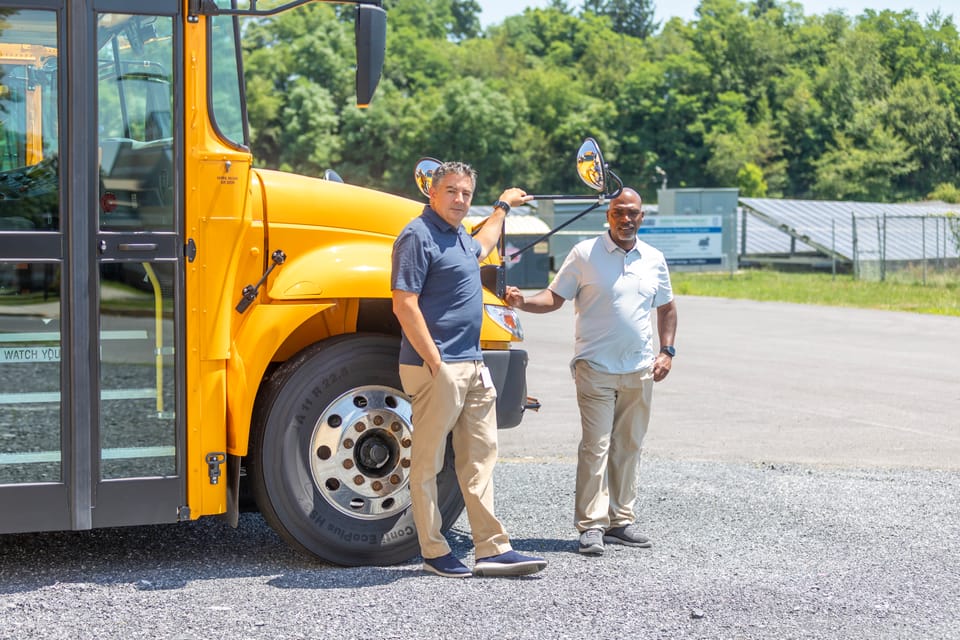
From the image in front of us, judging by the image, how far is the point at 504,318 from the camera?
5957 millimetres

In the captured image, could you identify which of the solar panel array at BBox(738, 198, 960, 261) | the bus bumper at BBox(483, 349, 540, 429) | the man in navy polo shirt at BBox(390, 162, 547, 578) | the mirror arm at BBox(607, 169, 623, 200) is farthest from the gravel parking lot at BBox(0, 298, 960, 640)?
the solar panel array at BBox(738, 198, 960, 261)

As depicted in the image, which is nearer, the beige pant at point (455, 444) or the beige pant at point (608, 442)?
the beige pant at point (455, 444)

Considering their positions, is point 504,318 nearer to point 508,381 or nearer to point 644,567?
point 508,381

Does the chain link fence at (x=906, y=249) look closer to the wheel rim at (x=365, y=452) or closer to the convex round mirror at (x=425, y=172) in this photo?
the convex round mirror at (x=425, y=172)

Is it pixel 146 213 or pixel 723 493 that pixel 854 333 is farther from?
pixel 146 213

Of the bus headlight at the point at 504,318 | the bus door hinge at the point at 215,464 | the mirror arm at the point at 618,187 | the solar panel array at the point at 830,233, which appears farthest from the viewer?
the solar panel array at the point at 830,233

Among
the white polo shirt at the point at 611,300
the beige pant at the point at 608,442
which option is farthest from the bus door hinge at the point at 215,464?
the white polo shirt at the point at 611,300

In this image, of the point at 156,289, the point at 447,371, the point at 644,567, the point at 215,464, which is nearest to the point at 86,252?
the point at 156,289

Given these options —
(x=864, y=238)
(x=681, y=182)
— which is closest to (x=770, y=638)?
(x=864, y=238)

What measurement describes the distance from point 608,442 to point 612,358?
0.40 m

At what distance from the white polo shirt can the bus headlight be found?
18.3 inches

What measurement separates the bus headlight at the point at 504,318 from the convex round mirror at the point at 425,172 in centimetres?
59

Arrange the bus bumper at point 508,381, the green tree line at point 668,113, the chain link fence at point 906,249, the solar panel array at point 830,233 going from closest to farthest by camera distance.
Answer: the bus bumper at point 508,381 < the chain link fence at point 906,249 < the solar panel array at point 830,233 < the green tree line at point 668,113

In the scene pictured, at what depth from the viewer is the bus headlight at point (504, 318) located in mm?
5914
